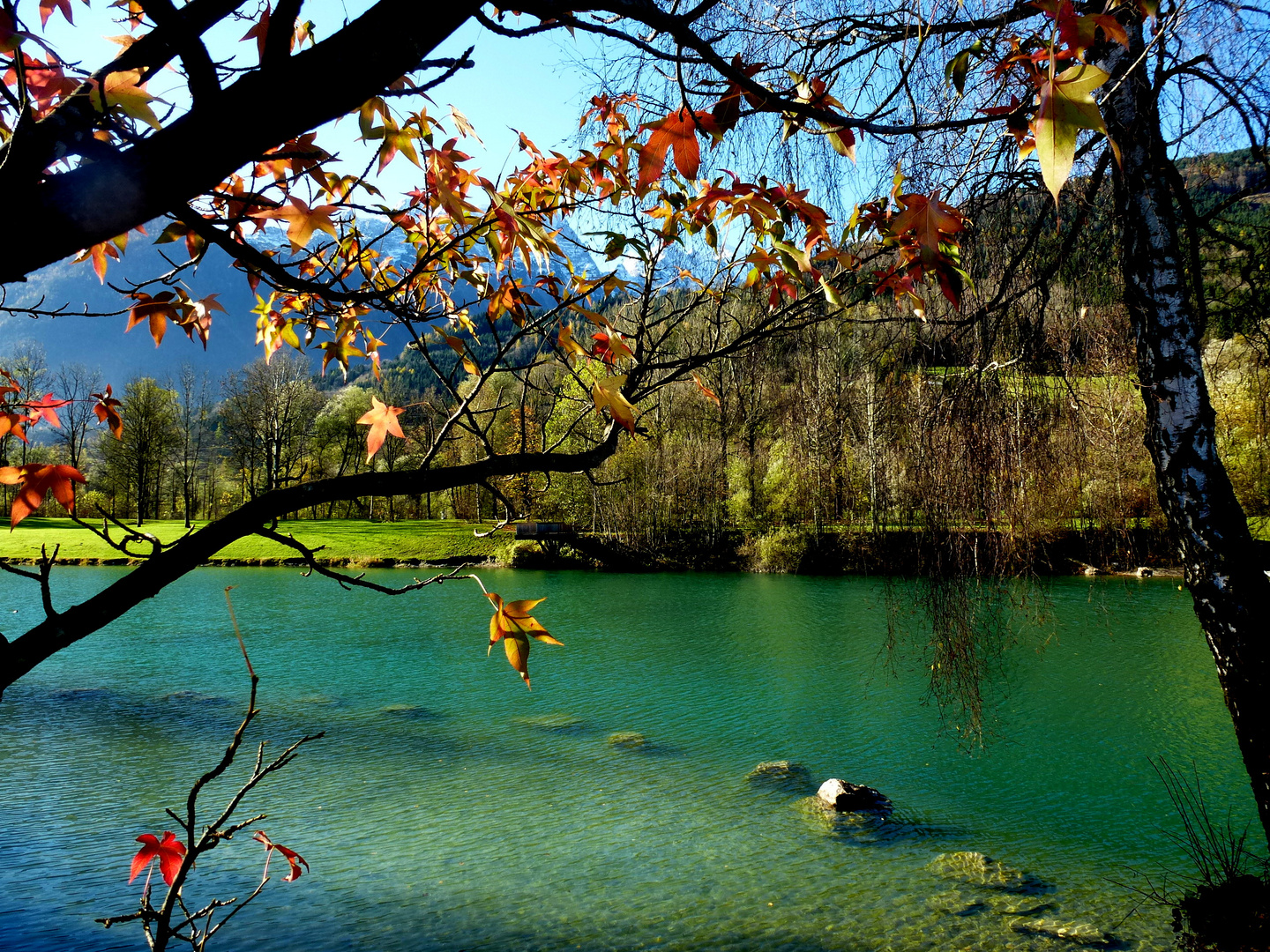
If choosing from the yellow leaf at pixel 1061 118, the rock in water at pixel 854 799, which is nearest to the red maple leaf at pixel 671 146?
the yellow leaf at pixel 1061 118

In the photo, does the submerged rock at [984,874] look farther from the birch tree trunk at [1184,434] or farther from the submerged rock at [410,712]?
the submerged rock at [410,712]

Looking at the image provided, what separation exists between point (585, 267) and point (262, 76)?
1321 millimetres

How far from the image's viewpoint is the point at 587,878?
16.1 feet

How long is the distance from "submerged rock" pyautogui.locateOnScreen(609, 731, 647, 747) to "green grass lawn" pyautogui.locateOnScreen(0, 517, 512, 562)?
552 inches

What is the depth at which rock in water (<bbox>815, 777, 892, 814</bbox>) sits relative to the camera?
578 cm

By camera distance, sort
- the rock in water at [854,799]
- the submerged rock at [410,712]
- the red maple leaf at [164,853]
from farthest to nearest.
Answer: the submerged rock at [410,712]
the rock in water at [854,799]
the red maple leaf at [164,853]

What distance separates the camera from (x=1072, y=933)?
4.24m

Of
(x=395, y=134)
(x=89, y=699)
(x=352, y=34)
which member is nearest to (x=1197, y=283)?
(x=395, y=134)

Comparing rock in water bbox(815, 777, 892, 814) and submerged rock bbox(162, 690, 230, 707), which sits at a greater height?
submerged rock bbox(162, 690, 230, 707)

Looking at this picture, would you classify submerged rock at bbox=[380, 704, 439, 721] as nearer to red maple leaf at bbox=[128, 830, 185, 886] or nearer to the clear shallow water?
the clear shallow water

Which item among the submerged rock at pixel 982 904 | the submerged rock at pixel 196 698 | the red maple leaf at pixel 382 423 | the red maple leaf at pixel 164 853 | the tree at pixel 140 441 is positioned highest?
the tree at pixel 140 441

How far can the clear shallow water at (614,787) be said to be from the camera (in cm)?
445

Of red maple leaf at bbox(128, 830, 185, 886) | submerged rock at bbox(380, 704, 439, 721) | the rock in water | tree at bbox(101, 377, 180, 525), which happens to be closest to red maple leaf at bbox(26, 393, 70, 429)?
red maple leaf at bbox(128, 830, 185, 886)

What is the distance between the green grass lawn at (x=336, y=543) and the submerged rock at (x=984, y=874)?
17.1 m
